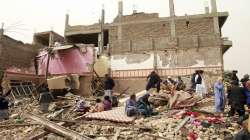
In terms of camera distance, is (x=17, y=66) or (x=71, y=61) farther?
(x=71, y=61)

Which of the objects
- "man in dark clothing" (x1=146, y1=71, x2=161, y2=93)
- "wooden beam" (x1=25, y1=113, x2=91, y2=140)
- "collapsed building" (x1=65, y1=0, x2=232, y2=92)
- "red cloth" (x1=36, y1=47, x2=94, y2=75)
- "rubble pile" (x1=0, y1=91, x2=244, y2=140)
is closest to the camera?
"wooden beam" (x1=25, y1=113, x2=91, y2=140)

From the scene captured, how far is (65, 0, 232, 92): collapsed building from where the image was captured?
21906 mm

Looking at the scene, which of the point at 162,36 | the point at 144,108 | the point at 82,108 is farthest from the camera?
the point at 162,36

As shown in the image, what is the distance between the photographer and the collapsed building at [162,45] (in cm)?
2191

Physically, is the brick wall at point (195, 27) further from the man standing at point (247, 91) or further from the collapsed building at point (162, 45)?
the man standing at point (247, 91)

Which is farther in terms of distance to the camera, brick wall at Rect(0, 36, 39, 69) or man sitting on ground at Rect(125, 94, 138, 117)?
brick wall at Rect(0, 36, 39, 69)

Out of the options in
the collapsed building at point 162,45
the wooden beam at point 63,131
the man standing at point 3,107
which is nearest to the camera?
the wooden beam at point 63,131

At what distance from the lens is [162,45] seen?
23047 millimetres

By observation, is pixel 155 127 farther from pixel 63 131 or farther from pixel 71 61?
pixel 71 61

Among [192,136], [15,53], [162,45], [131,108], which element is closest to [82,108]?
[131,108]

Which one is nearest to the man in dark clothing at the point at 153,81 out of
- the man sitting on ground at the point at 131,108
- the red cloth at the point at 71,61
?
the man sitting on ground at the point at 131,108

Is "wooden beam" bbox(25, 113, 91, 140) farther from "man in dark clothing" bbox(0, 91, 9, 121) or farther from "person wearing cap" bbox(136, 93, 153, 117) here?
"person wearing cap" bbox(136, 93, 153, 117)

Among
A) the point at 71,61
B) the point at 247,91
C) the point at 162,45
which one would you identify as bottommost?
the point at 247,91

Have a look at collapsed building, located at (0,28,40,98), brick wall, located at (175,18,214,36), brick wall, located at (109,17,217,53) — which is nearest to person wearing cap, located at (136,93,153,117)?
collapsed building, located at (0,28,40,98)
